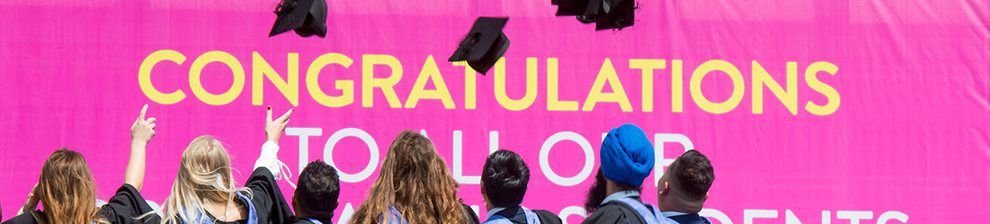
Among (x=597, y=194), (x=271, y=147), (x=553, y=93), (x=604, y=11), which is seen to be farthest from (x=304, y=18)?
(x=553, y=93)

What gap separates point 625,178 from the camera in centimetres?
360

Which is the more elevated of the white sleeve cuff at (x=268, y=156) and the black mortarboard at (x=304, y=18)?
the black mortarboard at (x=304, y=18)

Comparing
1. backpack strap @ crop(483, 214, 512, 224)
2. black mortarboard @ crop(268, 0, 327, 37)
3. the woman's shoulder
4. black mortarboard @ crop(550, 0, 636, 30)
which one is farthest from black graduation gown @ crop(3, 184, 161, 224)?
black mortarboard @ crop(550, 0, 636, 30)

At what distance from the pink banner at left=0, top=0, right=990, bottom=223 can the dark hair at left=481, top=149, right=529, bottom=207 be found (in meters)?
1.97

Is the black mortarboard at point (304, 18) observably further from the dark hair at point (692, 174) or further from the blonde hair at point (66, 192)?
the dark hair at point (692, 174)

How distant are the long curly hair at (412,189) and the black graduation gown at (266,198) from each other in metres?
0.49

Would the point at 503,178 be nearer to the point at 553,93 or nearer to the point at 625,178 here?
the point at 625,178

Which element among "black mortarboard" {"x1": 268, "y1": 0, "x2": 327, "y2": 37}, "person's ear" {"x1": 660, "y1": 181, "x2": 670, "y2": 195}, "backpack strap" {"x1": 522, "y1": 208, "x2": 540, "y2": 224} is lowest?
"backpack strap" {"x1": 522, "y1": 208, "x2": 540, "y2": 224}

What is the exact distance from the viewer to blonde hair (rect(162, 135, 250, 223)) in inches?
162

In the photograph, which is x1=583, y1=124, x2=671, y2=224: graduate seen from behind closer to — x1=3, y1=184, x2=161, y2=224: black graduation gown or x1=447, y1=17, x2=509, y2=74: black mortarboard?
x1=447, y1=17, x2=509, y2=74: black mortarboard

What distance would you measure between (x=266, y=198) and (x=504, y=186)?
2.81ft

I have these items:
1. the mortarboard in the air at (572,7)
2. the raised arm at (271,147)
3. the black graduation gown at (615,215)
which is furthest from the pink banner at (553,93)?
the black graduation gown at (615,215)

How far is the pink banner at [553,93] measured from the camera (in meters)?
5.91

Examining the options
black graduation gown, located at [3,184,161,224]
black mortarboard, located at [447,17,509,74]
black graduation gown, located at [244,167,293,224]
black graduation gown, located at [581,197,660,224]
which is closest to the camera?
black graduation gown, located at [581,197,660,224]
